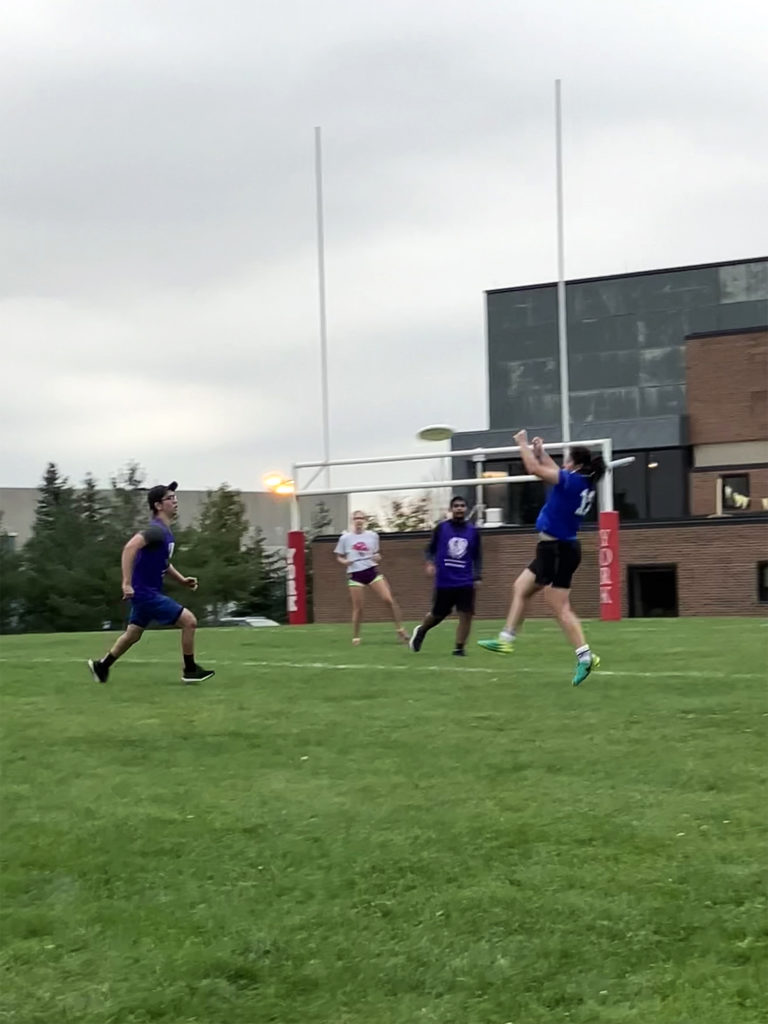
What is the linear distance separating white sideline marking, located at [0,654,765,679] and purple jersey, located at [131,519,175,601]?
79.3 inches

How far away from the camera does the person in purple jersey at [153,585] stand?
1220cm

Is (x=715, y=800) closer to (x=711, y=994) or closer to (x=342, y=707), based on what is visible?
(x=711, y=994)

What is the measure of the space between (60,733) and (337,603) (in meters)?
34.5

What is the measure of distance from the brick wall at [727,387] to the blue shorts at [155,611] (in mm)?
31546

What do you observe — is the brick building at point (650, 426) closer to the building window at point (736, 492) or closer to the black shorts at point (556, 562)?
the building window at point (736, 492)

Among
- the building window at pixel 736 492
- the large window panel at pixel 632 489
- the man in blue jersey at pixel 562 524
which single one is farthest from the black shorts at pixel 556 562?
the large window panel at pixel 632 489

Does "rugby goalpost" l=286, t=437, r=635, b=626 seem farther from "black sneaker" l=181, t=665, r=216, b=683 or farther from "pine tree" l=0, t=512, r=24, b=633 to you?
"pine tree" l=0, t=512, r=24, b=633

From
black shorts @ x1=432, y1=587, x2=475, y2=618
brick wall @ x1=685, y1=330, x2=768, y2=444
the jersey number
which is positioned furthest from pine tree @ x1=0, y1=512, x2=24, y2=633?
the jersey number

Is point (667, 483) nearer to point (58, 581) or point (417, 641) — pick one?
point (417, 641)

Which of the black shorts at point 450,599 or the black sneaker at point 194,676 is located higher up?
the black shorts at point 450,599

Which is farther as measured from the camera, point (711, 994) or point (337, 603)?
point (337, 603)

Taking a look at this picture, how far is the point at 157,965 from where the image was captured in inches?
182

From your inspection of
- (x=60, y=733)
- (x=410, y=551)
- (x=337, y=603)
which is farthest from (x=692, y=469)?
(x=60, y=733)

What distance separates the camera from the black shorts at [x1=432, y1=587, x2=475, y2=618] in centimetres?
1573
